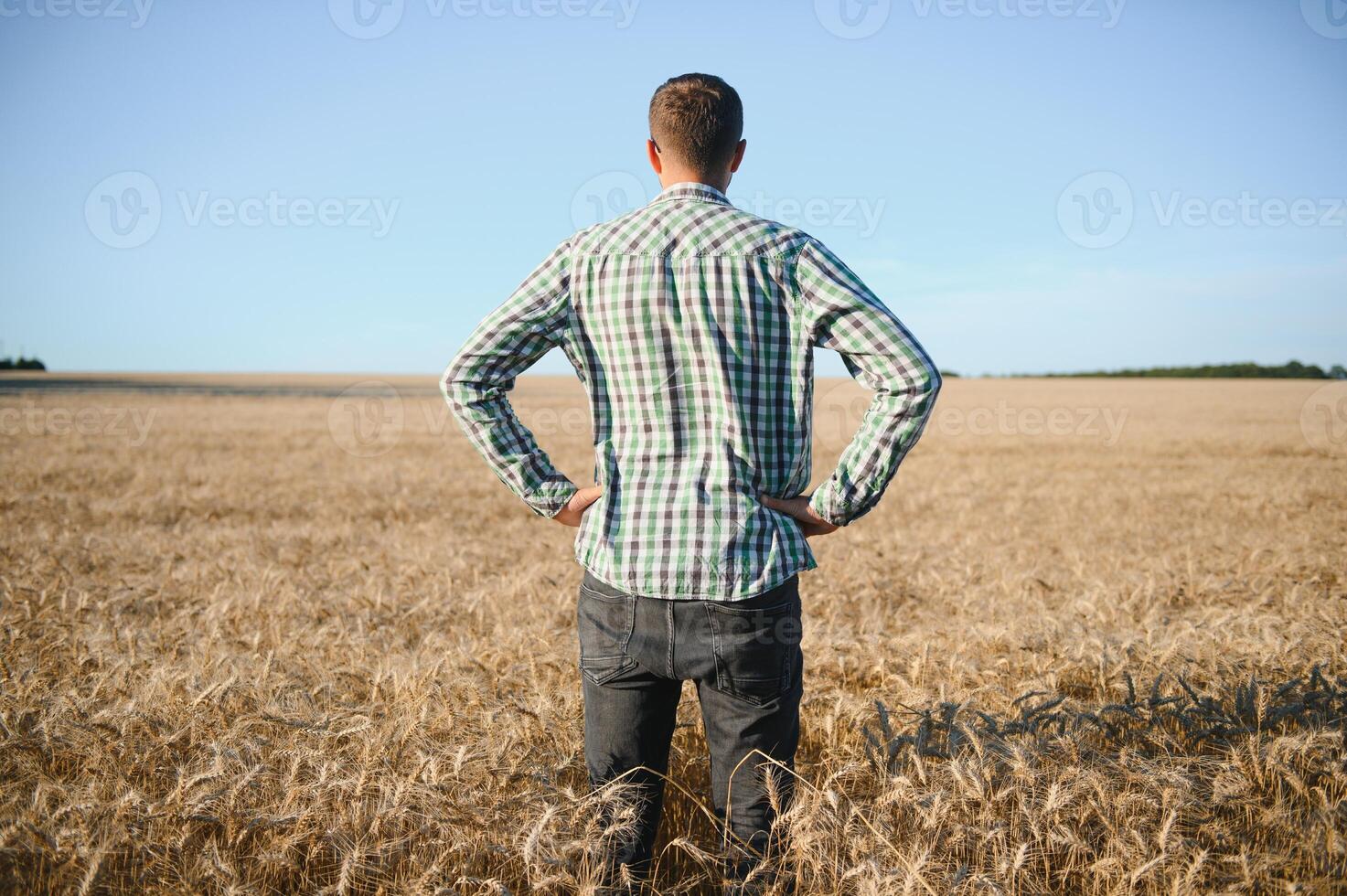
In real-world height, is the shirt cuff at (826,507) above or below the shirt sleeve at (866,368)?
below

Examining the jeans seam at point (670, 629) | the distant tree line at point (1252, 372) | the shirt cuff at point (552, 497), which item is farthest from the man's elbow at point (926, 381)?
the distant tree line at point (1252, 372)

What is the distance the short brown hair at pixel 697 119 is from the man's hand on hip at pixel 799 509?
80 centimetres

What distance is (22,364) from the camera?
275 feet

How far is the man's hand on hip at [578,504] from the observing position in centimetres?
200

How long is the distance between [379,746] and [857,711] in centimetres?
173

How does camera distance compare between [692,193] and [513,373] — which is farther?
[513,373]

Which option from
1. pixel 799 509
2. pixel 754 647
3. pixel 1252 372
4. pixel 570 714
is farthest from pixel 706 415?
pixel 1252 372

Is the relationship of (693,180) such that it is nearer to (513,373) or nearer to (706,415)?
(706,415)

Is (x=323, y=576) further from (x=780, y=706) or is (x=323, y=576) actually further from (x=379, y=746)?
(x=780, y=706)

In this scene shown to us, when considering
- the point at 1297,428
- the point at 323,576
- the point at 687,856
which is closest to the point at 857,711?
the point at 687,856

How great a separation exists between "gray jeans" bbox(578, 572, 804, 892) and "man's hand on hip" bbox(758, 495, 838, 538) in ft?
0.48

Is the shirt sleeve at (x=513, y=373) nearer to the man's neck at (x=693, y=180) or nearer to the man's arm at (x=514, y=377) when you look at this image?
the man's arm at (x=514, y=377)

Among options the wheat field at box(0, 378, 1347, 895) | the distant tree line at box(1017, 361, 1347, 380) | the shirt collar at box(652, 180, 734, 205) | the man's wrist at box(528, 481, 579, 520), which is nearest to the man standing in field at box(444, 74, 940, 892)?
the shirt collar at box(652, 180, 734, 205)

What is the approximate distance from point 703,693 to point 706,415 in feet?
2.29
